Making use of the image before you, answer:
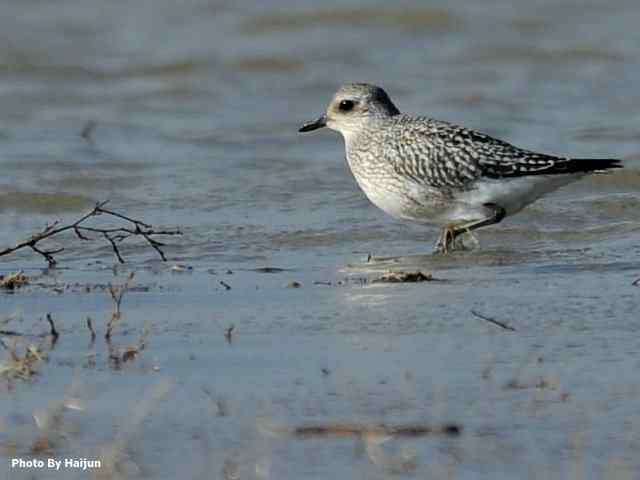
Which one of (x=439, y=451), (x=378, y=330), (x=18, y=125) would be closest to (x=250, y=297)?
(x=378, y=330)

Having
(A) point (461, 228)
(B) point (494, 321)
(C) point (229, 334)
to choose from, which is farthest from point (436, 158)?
(C) point (229, 334)

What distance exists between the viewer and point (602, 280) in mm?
7508

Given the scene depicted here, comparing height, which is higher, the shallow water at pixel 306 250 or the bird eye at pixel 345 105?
the bird eye at pixel 345 105

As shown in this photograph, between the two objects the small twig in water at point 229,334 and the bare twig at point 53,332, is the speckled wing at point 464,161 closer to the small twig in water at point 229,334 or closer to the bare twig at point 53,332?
the small twig in water at point 229,334

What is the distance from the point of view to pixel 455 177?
352 inches

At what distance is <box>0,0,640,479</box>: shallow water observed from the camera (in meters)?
5.04

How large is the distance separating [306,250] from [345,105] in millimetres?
1166

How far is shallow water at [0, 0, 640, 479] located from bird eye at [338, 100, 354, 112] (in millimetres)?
630

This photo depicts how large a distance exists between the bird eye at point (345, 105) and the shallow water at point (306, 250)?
0.63m

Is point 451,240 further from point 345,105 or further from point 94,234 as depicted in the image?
point 94,234

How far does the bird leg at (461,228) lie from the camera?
8852mm

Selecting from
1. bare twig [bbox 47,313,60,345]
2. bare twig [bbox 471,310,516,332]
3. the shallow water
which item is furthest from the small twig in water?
bare twig [bbox 471,310,516,332]

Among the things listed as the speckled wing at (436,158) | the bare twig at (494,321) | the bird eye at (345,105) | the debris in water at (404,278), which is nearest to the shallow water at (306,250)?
the bare twig at (494,321)

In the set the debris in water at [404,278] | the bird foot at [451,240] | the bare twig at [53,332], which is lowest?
the bird foot at [451,240]
